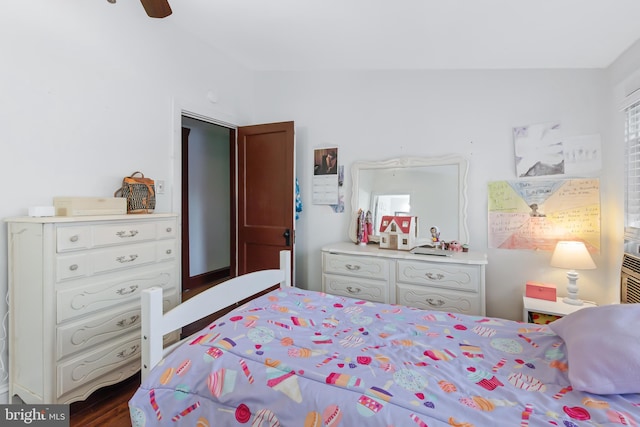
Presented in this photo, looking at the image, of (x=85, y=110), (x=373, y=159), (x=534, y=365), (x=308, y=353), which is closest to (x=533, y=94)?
(x=373, y=159)

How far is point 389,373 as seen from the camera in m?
1.00

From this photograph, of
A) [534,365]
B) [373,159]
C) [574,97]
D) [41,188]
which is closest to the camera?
[534,365]

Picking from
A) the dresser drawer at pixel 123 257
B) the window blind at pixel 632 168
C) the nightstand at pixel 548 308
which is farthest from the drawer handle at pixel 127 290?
the window blind at pixel 632 168

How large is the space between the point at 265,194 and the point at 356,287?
1.35 m

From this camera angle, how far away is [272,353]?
43.5 inches

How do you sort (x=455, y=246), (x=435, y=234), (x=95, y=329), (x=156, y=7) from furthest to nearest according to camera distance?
(x=435, y=234)
(x=455, y=246)
(x=95, y=329)
(x=156, y=7)

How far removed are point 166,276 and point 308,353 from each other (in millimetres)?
1446

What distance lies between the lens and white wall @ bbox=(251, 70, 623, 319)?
88.9 inches

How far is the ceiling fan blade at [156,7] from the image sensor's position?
1517 mm

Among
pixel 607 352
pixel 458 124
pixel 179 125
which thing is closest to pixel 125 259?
pixel 179 125

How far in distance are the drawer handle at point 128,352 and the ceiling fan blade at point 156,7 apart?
193cm

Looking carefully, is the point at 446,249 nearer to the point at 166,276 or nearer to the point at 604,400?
the point at 604,400

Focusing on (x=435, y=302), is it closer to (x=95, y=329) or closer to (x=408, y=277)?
(x=408, y=277)

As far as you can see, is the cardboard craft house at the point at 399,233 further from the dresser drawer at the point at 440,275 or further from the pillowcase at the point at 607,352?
the pillowcase at the point at 607,352
